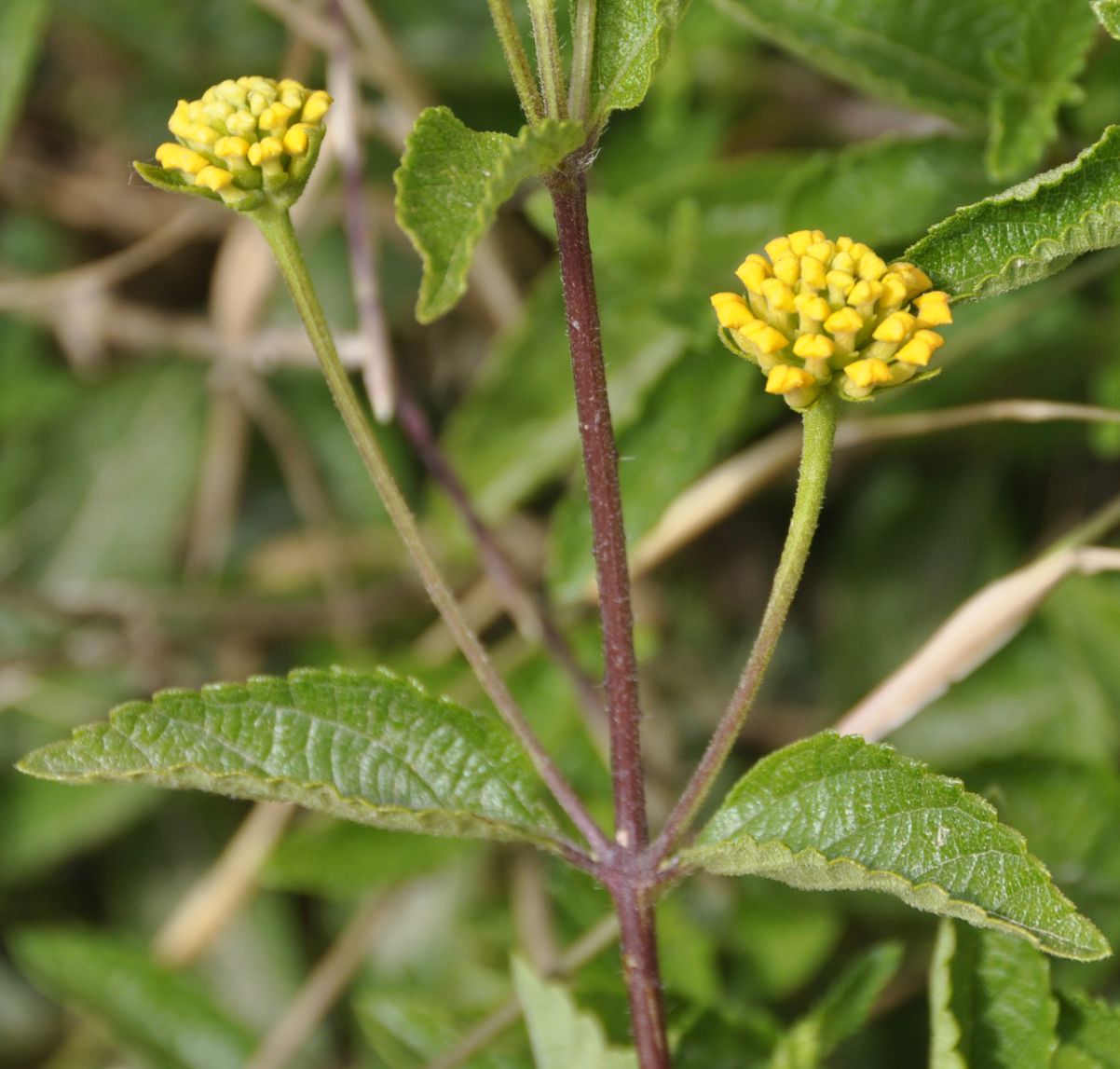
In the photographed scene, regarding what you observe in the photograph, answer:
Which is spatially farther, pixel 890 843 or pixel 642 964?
pixel 642 964

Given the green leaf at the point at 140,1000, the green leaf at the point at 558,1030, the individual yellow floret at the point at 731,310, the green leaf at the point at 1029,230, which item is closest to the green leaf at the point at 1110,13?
the green leaf at the point at 1029,230

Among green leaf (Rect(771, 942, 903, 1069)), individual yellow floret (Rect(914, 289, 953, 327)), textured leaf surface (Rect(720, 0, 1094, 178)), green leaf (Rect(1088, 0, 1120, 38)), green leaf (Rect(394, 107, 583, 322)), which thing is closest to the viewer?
green leaf (Rect(394, 107, 583, 322))

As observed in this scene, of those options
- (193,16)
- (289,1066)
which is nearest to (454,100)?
(193,16)

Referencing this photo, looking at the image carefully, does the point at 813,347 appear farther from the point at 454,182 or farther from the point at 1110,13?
the point at 1110,13

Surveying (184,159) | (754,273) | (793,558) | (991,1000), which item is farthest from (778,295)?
(991,1000)

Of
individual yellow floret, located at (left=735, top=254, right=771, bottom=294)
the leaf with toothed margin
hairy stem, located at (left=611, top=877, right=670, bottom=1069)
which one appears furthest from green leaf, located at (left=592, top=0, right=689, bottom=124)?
hairy stem, located at (left=611, top=877, right=670, bottom=1069)

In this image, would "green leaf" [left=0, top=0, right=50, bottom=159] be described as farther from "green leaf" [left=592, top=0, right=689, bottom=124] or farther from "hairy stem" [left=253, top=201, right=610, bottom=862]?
"green leaf" [left=592, top=0, right=689, bottom=124]

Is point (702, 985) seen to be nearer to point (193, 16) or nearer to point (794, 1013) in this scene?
point (794, 1013)

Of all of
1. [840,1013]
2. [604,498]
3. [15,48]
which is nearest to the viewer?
[604,498]
